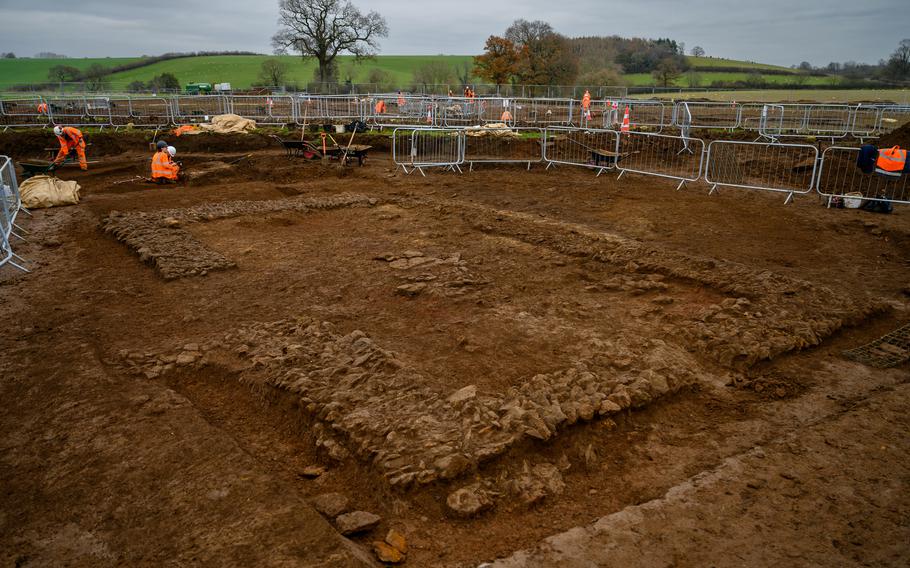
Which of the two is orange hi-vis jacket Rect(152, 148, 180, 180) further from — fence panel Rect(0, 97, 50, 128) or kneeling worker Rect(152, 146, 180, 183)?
fence panel Rect(0, 97, 50, 128)

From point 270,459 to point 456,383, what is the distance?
168 centimetres

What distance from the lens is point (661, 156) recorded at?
65.5 ft

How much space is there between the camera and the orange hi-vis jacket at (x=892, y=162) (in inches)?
412

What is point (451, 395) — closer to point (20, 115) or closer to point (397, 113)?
point (397, 113)

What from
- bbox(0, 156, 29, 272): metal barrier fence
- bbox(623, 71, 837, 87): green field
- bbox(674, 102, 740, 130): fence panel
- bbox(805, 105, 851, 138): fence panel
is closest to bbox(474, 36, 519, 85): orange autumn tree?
bbox(623, 71, 837, 87): green field

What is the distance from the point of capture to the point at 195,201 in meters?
13.1

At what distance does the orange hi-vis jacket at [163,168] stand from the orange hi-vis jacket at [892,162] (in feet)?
51.2

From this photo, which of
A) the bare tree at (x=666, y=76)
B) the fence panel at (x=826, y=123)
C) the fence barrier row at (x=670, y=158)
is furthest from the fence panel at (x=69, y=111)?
the bare tree at (x=666, y=76)

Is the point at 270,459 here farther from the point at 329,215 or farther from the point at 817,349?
the point at 329,215

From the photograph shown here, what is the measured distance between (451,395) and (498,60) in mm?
45868

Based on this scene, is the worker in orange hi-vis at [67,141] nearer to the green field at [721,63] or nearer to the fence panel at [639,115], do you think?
the fence panel at [639,115]

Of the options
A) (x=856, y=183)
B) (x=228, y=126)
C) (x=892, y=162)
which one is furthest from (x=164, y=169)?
(x=856, y=183)

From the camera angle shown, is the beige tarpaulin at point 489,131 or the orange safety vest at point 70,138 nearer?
the orange safety vest at point 70,138

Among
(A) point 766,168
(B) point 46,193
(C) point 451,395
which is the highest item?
(A) point 766,168
